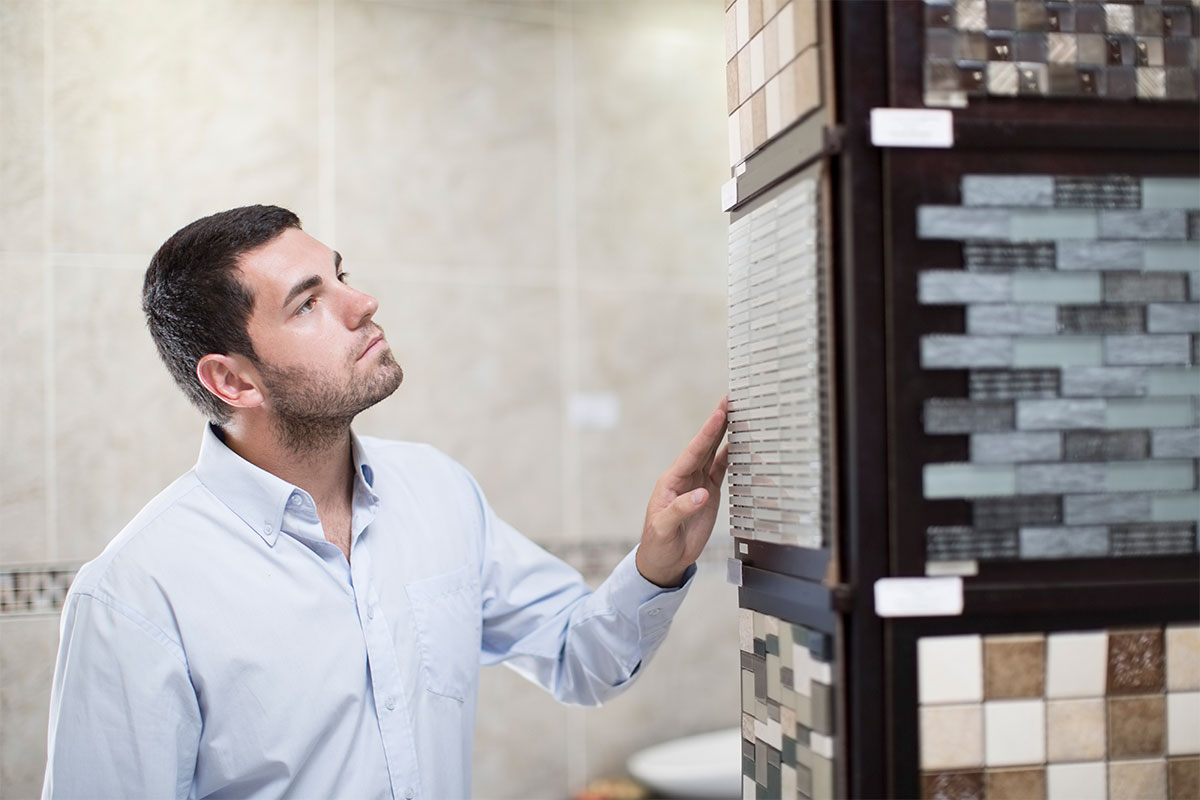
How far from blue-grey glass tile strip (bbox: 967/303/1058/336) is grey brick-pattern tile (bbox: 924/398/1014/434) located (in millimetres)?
63

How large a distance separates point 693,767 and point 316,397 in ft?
5.93

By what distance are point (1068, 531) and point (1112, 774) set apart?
222 millimetres

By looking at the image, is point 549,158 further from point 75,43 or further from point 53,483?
point 53,483

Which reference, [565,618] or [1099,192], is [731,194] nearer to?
[1099,192]

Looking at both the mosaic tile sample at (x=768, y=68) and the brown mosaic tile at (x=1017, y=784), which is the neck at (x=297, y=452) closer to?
the mosaic tile sample at (x=768, y=68)

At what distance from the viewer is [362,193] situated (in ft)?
8.66

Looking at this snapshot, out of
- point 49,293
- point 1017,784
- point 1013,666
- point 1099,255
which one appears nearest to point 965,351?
point 1099,255

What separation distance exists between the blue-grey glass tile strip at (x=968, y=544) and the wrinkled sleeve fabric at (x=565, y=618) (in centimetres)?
57

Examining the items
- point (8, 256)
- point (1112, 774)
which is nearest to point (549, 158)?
point (8, 256)

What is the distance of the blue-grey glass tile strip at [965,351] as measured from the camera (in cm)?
87

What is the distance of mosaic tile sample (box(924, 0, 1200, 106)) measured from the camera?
2.92ft

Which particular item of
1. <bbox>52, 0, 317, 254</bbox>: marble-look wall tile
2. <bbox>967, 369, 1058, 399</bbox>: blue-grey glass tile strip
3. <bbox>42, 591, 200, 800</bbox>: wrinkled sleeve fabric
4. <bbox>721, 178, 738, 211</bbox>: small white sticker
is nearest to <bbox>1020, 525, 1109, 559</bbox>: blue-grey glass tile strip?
<bbox>967, 369, 1058, 399</bbox>: blue-grey glass tile strip

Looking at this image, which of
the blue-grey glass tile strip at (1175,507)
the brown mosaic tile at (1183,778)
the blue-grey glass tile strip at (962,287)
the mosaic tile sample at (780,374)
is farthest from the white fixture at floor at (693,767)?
the blue-grey glass tile strip at (962,287)

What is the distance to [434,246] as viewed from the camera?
2721mm
